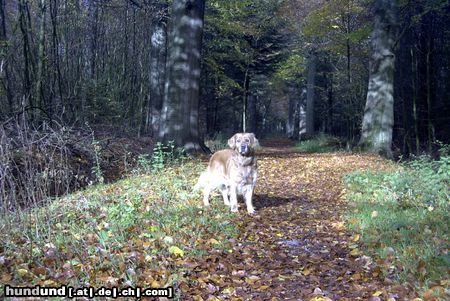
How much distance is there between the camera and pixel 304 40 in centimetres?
2677

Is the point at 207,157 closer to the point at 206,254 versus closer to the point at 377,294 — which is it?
the point at 206,254

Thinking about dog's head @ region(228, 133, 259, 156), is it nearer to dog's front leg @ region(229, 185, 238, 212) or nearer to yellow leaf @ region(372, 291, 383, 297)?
dog's front leg @ region(229, 185, 238, 212)

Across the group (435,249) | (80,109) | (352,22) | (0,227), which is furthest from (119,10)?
(435,249)

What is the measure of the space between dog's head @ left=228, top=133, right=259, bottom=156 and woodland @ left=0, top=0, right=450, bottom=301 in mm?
1090

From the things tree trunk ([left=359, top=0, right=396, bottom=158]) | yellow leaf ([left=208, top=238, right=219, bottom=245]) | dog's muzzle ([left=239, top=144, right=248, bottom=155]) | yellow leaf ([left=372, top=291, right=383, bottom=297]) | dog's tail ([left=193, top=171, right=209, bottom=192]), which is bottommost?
yellow leaf ([left=372, top=291, right=383, bottom=297])

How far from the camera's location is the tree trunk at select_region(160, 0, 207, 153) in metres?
12.7

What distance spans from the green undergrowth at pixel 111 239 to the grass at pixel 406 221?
1991mm

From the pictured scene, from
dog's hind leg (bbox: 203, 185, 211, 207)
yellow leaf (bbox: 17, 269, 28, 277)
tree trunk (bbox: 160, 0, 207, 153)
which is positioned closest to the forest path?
dog's hind leg (bbox: 203, 185, 211, 207)

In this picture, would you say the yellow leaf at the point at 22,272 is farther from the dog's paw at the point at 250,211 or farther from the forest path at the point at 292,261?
the dog's paw at the point at 250,211

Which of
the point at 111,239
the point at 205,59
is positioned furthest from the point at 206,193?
the point at 205,59

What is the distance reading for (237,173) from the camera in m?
7.70

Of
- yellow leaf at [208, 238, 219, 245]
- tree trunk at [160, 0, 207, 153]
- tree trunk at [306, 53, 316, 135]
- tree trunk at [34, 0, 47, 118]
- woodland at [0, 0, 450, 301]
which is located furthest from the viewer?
tree trunk at [306, 53, 316, 135]

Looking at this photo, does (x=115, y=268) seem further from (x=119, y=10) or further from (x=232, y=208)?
(x=119, y=10)

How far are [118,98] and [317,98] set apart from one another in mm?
21089
